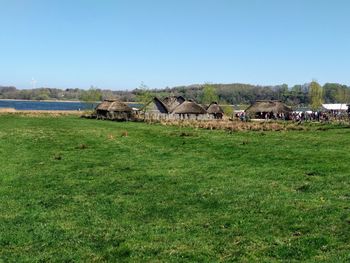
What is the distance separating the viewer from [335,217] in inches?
455

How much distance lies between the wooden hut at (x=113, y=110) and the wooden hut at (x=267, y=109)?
2399 centimetres

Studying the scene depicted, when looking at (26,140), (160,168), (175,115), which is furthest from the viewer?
(175,115)

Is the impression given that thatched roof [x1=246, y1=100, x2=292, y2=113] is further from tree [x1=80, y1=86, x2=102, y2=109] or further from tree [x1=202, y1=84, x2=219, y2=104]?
tree [x1=80, y1=86, x2=102, y2=109]

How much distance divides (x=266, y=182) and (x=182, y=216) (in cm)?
501

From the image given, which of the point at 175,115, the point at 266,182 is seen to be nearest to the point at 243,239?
the point at 266,182

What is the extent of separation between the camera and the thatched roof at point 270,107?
89688mm

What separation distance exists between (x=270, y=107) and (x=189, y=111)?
16654mm

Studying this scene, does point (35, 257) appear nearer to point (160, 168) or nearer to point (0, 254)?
point (0, 254)

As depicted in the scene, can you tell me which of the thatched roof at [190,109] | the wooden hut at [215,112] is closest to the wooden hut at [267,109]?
the wooden hut at [215,112]

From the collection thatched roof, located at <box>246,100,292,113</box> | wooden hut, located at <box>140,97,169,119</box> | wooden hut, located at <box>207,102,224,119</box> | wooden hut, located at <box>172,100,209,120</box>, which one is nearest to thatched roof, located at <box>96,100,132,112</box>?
wooden hut, located at <box>140,97,169,119</box>

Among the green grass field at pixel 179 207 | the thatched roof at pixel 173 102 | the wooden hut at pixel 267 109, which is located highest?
the thatched roof at pixel 173 102

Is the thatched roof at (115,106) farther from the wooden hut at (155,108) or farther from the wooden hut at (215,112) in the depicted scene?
the wooden hut at (215,112)

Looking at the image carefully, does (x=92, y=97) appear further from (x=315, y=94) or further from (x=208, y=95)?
(x=315, y=94)

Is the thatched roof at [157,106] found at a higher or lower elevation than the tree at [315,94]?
lower
